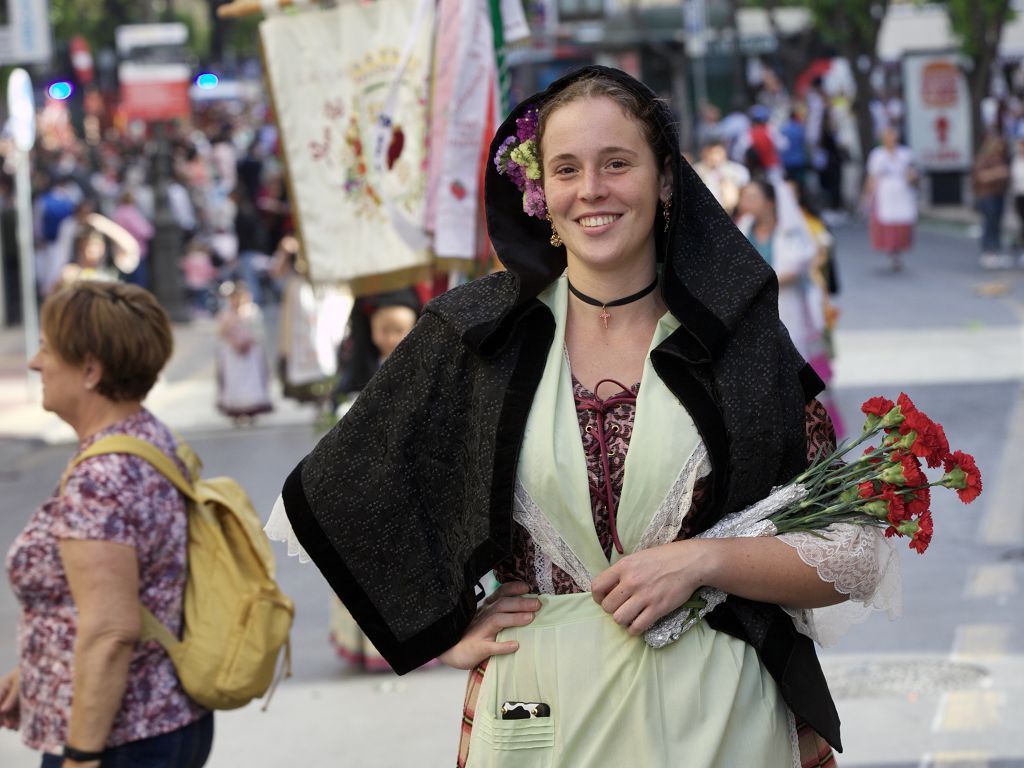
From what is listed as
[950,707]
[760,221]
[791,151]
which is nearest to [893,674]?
[950,707]

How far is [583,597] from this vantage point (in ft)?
9.55

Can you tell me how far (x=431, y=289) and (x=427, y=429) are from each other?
125 inches

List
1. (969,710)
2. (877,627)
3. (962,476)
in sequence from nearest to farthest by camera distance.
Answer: (962,476) < (969,710) < (877,627)

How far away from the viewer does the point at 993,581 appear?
8109mm

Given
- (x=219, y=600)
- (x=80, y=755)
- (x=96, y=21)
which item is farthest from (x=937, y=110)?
(x=96, y=21)

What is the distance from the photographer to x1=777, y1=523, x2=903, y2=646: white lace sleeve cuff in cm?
289

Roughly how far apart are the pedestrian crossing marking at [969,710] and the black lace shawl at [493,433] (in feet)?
11.0

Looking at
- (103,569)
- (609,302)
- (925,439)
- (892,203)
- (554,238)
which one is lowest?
(892,203)

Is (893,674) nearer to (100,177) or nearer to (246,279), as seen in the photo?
(246,279)

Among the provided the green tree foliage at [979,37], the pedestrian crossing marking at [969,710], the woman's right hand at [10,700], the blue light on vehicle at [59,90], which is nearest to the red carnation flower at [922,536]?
the woman's right hand at [10,700]

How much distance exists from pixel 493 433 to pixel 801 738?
2.53ft

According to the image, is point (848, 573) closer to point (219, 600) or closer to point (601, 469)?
point (601, 469)

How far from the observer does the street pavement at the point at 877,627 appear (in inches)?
245

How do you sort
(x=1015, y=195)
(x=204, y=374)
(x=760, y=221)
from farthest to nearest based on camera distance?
(x=1015, y=195) < (x=204, y=374) < (x=760, y=221)
